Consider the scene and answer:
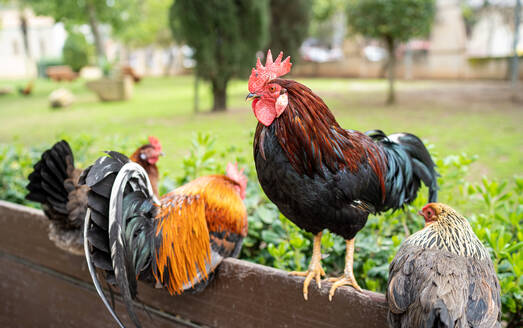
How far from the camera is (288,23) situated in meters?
15.0

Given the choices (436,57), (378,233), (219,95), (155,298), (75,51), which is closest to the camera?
(155,298)

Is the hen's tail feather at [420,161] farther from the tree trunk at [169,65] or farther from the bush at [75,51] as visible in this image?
the tree trunk at [169,65]

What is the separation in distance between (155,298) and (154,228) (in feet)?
1.31

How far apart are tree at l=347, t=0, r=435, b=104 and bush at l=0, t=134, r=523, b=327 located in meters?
8.01

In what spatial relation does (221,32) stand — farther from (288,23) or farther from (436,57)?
(436,57)

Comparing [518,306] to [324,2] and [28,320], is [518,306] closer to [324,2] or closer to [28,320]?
[28,320]

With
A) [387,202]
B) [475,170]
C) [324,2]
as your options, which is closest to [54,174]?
[387,202]

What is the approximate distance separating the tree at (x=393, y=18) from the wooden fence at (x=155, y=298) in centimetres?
909

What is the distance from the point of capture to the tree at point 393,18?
9.43 metres

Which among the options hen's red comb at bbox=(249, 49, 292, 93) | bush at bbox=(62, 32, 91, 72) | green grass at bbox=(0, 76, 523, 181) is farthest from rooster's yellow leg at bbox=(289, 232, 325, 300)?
bush at bbox=(62, 32, 91, 72)

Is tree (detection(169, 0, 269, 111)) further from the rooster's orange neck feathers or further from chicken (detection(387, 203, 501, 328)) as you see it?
chicken (detection(387, 203, 501, 328))

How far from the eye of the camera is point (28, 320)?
2.60m

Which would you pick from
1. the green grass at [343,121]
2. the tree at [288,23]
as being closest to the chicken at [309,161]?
the green grass at [343,121]

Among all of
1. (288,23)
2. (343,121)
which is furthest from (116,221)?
(288,23)
